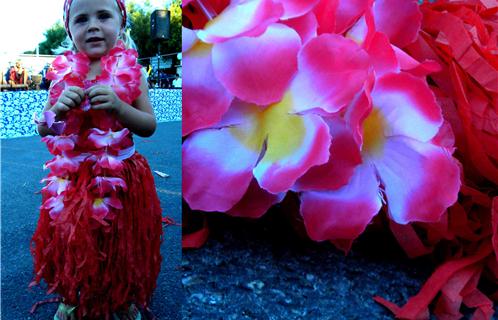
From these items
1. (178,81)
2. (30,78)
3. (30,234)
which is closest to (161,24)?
(178,81)

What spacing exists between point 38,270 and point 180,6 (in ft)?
2.07

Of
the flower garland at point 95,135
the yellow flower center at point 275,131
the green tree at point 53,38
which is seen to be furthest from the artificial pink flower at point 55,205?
the yellow flower center at point 275,131

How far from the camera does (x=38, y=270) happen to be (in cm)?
83

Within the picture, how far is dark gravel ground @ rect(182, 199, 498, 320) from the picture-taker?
1.21 ft

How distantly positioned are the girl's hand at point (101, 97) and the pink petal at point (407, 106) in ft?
1.41

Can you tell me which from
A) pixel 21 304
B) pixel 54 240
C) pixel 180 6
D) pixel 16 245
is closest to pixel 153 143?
pixel 54 240

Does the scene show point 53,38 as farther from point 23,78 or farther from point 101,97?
point 23,78

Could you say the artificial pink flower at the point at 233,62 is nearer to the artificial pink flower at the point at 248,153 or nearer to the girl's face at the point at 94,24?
the artificial pink flower at the point at 248,153

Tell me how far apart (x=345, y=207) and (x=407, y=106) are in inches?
3.9

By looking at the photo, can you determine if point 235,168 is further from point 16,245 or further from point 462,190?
point 16,245

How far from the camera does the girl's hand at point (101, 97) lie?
695 mm

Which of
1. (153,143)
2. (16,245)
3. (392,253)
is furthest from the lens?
(16,245)

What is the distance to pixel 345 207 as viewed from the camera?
40 cm

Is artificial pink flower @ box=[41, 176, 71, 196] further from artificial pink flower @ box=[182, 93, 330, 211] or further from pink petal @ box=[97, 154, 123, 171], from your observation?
artificial pink flower @ box=[182, 93, 330, 211]
